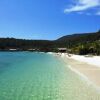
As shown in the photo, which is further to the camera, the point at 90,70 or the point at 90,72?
the point at 90,70

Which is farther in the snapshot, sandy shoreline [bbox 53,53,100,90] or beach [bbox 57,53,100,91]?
beach [bbox 57,53,100,91]

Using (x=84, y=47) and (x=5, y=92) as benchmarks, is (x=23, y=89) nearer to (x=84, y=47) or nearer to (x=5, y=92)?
(x=5, y=92)

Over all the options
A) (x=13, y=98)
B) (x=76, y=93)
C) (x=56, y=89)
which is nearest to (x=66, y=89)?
(x=56, y=89)

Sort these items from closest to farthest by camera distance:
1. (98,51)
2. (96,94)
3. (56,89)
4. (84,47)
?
(96,94) → (56,89) → (98,51) → (84,47)

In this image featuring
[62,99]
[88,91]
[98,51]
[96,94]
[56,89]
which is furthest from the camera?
[98,51]

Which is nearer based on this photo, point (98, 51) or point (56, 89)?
point (56, 89)

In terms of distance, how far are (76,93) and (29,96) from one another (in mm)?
3154

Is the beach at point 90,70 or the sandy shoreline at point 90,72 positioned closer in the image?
the sandy shoreline at point 90,72

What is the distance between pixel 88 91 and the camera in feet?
64.6

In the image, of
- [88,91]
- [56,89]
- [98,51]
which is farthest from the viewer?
[98,51]

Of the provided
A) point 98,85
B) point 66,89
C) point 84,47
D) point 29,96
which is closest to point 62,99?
point 29,96

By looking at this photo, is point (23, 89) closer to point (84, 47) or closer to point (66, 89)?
point (66, 89)

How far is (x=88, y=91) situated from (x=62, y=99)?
3278 mm

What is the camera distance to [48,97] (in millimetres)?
17594
